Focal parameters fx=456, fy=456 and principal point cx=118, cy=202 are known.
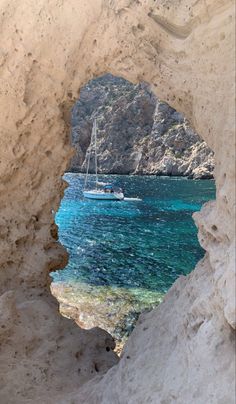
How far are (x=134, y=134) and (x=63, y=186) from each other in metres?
74.5

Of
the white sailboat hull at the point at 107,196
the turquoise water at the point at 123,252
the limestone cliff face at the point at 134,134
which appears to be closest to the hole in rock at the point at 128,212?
the turquoise water at the point at 123,252

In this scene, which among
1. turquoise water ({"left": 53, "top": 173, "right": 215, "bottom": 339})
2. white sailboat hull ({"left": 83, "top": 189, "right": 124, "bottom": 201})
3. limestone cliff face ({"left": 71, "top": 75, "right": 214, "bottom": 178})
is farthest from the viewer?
limestone cliff face ({"left": 71, "top": 75, "right": 214, "bottom": 178})

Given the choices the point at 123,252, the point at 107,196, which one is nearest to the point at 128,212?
the point at 107,196

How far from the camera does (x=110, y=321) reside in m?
14.8

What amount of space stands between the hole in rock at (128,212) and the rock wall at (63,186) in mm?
6814

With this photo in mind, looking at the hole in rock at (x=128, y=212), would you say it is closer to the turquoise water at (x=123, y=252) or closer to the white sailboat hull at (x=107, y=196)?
the turquoise water at (x=123, y=252)

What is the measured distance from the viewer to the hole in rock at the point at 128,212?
57.1ft

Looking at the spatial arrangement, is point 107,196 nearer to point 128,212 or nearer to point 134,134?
Result: point 128,212

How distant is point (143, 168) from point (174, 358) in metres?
73.7

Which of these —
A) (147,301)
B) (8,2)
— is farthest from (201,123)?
(147,301)

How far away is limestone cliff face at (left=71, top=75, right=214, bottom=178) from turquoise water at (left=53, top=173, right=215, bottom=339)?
27.4 m

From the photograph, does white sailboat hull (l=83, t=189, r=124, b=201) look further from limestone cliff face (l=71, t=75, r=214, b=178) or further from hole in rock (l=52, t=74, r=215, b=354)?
limestone cliff face (l=71, t=75, r=214, b=178)

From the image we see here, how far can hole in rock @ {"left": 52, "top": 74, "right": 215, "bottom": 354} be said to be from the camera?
685 inches

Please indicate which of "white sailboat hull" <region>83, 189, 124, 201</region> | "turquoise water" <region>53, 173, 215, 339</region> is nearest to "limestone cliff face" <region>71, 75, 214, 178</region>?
"white sailboat hull" <region>83, 189, 124, 201</region>
